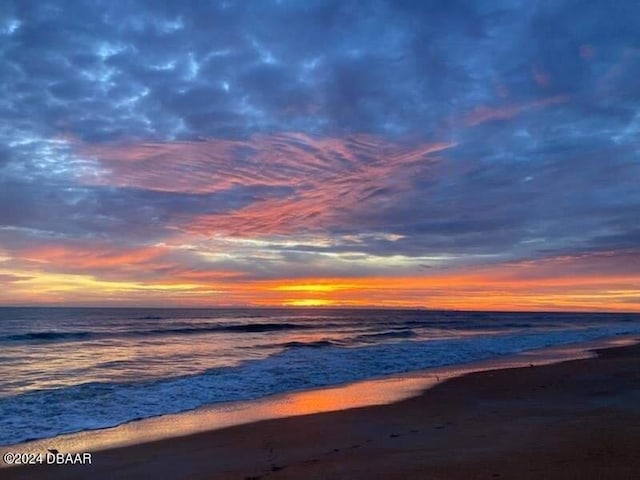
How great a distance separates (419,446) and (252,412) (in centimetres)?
507

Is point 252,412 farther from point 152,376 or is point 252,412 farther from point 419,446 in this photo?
point 152,376

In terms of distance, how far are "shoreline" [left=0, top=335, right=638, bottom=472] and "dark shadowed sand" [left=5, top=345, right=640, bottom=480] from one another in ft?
1.35

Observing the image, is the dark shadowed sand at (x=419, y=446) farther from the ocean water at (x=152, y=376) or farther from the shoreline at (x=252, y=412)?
the ocean water at (x=152, y=376)

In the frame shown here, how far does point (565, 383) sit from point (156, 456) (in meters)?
12.6

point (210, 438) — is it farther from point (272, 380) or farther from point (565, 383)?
point (565, 383)

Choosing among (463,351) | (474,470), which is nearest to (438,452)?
(474,470)

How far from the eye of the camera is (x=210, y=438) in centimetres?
942

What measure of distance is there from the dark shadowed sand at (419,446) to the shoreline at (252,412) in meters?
0.41

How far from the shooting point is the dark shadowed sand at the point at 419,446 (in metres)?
6.55

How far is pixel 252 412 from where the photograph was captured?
39.4 feet

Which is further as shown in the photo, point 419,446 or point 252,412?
point 252,412

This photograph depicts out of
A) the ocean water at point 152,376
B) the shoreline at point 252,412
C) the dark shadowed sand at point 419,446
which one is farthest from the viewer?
the ocean water at point 152,376

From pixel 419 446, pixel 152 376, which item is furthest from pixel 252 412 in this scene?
pixel 152 376

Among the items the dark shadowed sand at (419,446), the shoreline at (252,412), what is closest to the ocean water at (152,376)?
the shoreline at (252,412)
